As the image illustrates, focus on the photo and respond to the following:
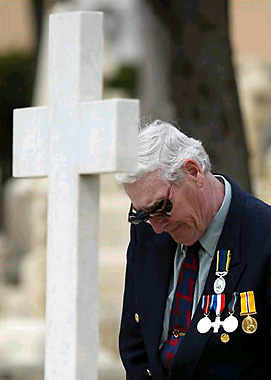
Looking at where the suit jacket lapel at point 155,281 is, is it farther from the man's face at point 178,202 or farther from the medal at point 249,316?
the medal at point 249,316

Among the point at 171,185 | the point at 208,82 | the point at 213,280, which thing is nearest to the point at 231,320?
the point at 213,280

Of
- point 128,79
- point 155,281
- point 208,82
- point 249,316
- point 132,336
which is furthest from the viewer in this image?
point 128,79

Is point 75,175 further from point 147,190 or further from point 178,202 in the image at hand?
point 178,202

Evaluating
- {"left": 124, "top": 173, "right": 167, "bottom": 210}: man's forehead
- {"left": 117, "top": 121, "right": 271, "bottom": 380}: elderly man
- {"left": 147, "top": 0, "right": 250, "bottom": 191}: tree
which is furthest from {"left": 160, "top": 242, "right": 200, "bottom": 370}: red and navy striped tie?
{"left": 147, "top": 0, "right": 250, "bottom": 191}: tree

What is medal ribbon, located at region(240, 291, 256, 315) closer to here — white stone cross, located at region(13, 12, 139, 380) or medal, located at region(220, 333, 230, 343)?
medal, located at region(220, 333, 230, 343)

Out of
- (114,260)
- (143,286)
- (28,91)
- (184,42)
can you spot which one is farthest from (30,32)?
(143,286)

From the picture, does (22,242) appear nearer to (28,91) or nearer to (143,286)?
(28,91)

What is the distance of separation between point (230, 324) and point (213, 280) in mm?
142

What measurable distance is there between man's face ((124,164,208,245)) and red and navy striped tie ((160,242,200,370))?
0.07 metres

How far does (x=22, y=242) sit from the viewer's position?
16766mm

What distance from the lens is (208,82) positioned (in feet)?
25.5

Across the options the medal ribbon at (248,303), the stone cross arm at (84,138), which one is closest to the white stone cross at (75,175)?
the stone cross arm at (84,138)

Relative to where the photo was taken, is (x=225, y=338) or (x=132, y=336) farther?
(x=132, y=336)

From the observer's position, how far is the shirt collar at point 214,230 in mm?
3713
